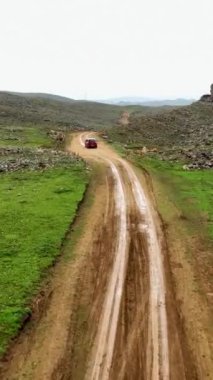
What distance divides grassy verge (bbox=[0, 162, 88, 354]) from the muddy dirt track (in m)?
1.01

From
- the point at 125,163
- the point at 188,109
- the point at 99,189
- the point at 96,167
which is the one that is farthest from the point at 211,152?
the point at 188,109

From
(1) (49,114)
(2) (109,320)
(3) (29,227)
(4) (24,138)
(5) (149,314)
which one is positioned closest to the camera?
(2) (109,320)

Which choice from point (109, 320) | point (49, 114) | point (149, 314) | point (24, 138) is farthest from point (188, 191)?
point (49, 114)

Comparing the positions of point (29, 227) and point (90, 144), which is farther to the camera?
point (90, 144)

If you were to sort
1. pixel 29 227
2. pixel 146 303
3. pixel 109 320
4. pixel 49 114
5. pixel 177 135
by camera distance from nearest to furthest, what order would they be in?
1. pixel 109 320
2. pixel 146 303
3. pixel 29 227
4. pixel 177 135
5. pixel 49 114

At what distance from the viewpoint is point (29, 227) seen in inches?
1190

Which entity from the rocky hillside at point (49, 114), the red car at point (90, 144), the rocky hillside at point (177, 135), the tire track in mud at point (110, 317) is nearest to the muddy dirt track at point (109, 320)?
the tire track in mud at point (110, 317)

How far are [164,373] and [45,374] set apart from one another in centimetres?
396

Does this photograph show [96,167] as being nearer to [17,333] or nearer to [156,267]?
[156,267]

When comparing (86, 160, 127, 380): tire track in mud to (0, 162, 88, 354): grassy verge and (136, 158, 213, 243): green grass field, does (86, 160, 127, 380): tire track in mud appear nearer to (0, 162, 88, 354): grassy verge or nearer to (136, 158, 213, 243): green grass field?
(0, 162, 88, 354): grassy verge

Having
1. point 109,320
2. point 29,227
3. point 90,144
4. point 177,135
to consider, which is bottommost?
point 177,135

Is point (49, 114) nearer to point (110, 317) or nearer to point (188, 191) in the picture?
point (188, 191)

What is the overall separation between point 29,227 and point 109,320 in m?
12.8

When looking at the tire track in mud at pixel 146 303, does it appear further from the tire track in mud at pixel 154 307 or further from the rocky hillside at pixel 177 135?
the rocky hillside at pixel 177 135
